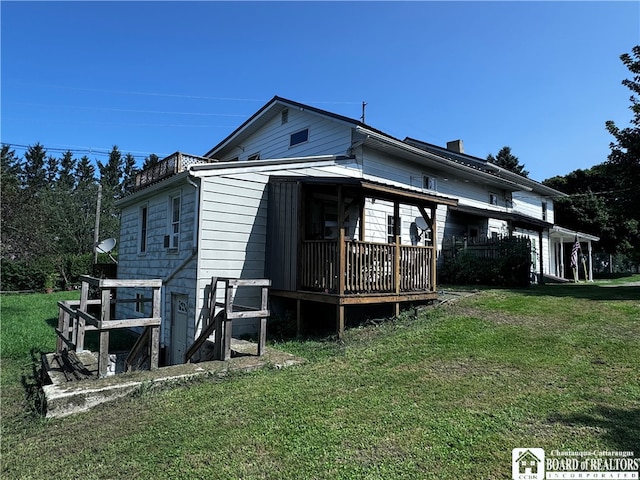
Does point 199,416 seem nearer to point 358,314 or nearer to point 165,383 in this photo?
point 165,383

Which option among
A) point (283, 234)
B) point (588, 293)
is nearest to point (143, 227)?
point (283, 234)

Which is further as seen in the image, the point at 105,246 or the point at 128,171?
the point at 128,171

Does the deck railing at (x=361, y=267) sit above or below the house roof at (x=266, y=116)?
below

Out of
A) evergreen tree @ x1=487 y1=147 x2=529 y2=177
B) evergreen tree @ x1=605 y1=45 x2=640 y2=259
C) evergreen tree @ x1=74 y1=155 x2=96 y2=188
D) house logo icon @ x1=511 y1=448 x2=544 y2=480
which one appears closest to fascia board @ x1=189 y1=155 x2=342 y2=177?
house logo icon @ x1=511 y1=448 x2=544 y2=480

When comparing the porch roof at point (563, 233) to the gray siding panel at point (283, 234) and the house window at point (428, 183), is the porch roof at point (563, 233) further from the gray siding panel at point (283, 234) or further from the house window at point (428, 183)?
the gray siding panel at point (283, 234)

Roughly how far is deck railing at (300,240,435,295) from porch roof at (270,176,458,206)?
1173mm

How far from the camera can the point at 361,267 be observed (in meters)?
8.31

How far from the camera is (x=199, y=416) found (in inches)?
167

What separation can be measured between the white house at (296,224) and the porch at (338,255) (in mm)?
26

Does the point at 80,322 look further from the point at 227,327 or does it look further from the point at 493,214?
the point at 493,214

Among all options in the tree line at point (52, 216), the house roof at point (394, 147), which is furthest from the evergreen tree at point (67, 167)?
the house roof at point (394, 147)

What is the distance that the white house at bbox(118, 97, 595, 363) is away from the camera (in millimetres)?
8492

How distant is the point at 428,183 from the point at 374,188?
7029 mm

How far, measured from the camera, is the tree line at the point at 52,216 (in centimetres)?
2136
